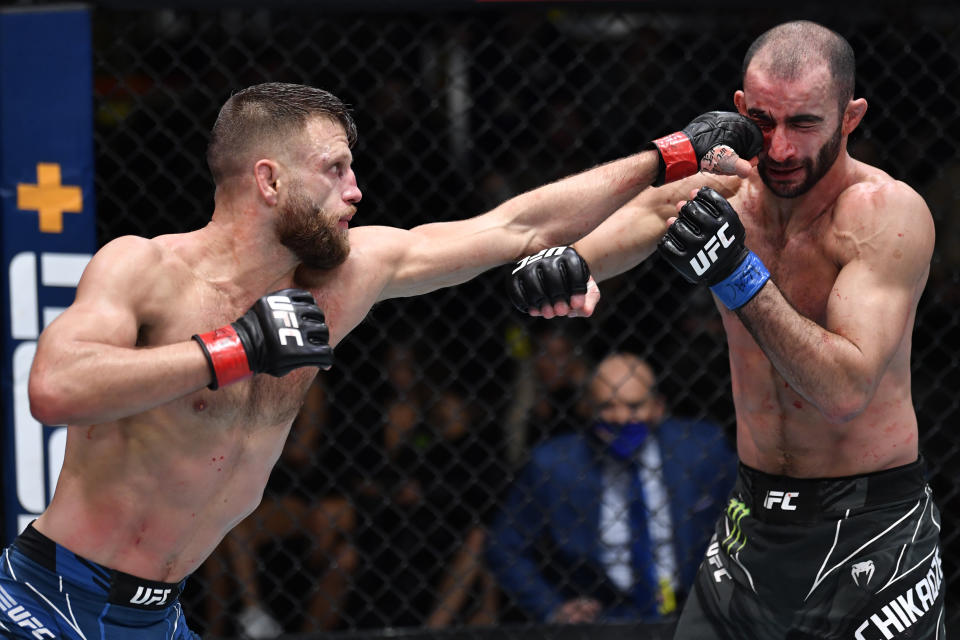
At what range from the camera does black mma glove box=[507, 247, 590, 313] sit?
203 cm

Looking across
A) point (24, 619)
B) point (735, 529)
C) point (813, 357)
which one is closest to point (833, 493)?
point (735, 529)

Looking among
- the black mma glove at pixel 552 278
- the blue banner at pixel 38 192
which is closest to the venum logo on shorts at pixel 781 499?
the black mma glove at pixel 552 278

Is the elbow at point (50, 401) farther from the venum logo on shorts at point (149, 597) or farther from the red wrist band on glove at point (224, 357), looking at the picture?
the venum logo on shorts at point (149, 597)

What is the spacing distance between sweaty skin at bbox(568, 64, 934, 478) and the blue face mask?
0.86 metres

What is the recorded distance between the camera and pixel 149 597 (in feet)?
5.97

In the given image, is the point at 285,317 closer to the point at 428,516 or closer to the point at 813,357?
the point at 813,357

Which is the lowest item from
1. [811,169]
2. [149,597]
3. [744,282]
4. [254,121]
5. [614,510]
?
[614,510]

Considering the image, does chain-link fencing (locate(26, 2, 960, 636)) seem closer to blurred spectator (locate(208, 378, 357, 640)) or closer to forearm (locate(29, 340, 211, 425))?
blurred spectator (locate(208, 378, 357, 640))

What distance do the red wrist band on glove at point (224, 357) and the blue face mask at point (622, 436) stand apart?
157 centimetres

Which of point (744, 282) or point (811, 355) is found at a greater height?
point (744, 282)

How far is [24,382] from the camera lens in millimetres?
2621

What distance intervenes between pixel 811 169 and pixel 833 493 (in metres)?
0.57

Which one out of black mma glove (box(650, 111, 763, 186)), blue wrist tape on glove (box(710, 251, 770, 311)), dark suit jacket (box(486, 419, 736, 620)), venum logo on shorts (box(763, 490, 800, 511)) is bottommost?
dark suit jacket (box(486, 419, 736, 620))

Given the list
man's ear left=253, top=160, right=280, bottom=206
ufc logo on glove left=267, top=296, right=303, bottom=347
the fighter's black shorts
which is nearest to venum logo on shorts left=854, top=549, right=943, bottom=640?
the fighter's black shorts
